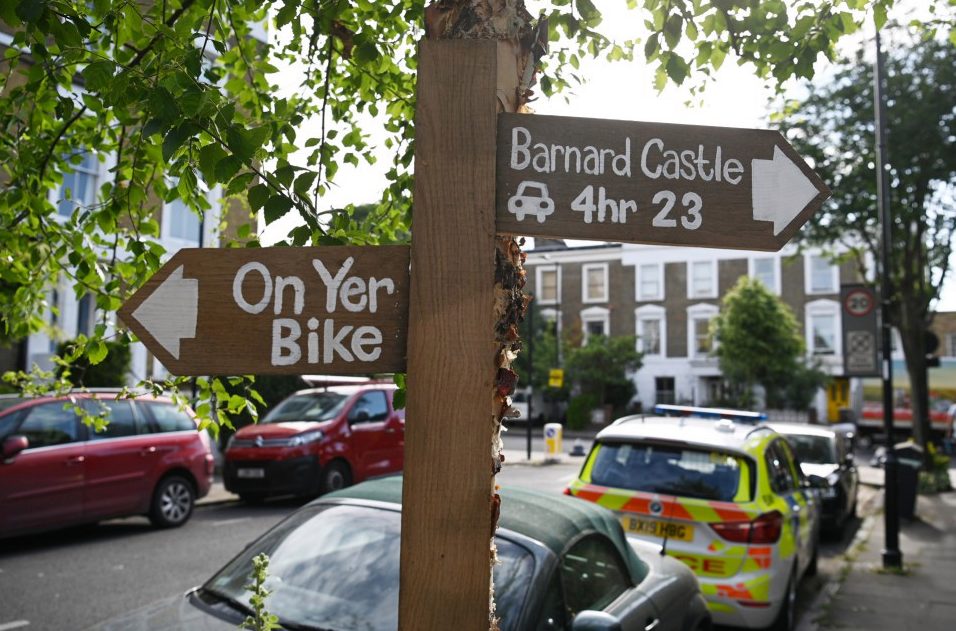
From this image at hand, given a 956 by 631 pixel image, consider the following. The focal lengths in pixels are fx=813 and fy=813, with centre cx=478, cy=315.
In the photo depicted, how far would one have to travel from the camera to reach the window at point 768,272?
140ft

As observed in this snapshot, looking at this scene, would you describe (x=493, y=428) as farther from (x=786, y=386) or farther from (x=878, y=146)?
(x=786, y=386)

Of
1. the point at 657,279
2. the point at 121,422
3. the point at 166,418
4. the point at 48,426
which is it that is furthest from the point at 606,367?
the point at 48,426

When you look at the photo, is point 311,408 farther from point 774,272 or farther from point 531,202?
point 774,272

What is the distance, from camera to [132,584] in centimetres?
745

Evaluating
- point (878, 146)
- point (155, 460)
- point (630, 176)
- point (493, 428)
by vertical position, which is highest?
point (878, 146)

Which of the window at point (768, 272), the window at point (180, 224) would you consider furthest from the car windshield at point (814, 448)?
the window at point (768, 272)

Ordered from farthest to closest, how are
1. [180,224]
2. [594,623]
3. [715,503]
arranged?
[180,224] < [715,503] < [594,623]

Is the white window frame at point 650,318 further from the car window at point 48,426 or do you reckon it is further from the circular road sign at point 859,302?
the car window at point 48,426

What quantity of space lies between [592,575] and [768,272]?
41781mm

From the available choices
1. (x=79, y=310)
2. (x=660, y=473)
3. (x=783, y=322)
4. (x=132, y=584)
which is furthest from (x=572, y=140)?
(x=783, y=322)

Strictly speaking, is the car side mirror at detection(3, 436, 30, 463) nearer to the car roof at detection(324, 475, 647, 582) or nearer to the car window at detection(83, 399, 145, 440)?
the car window at detection(83, 399, 145, 440)

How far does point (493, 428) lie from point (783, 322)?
38.8 metres

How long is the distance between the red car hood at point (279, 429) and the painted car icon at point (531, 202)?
10.7 metres

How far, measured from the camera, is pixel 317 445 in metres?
12.1
